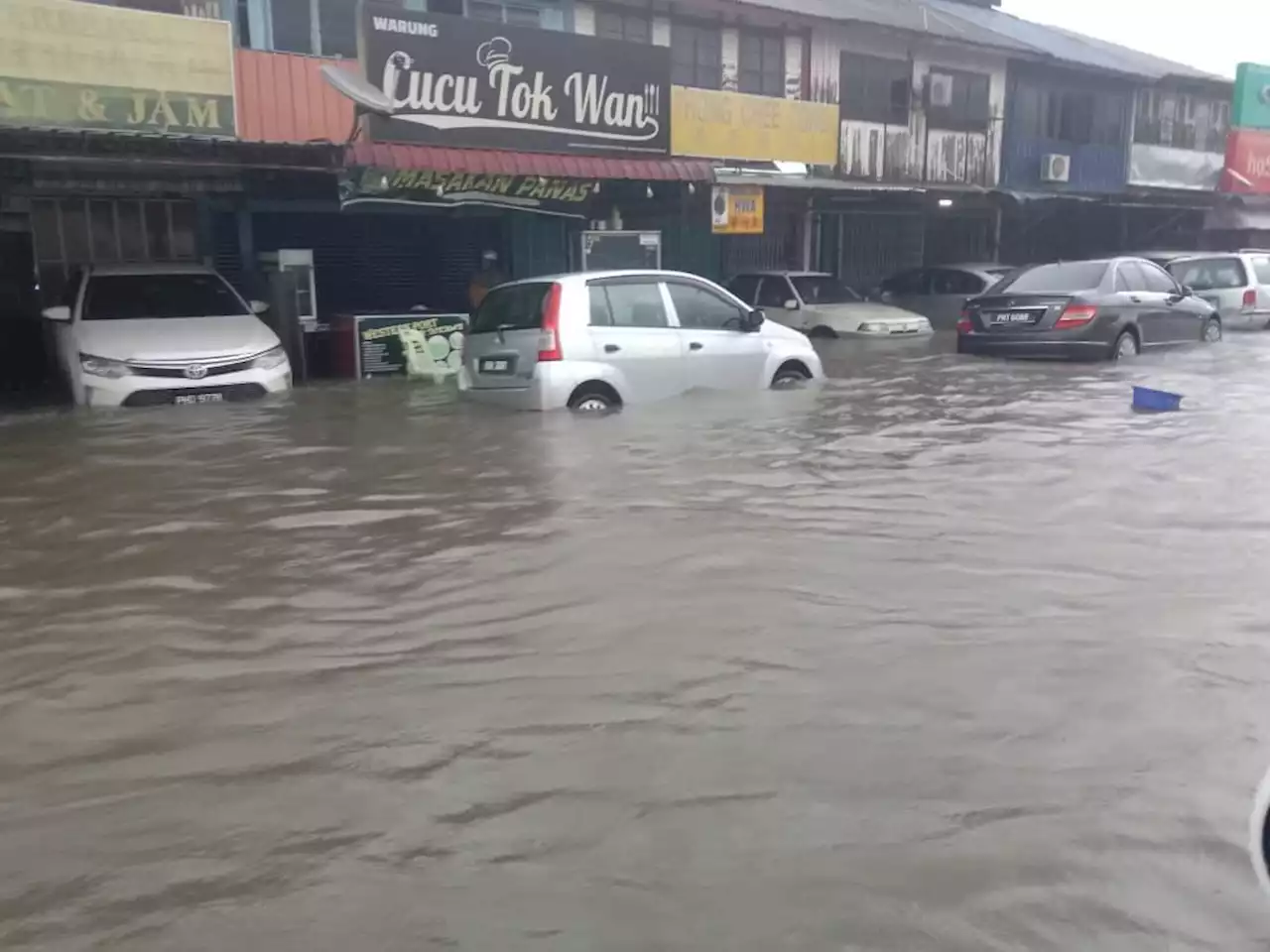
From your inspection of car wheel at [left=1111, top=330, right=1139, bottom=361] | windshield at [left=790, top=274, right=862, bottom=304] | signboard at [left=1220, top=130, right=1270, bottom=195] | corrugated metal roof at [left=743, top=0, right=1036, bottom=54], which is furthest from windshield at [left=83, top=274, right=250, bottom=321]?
signboard at [left=1220, top=130, right=1270, bottom=195]

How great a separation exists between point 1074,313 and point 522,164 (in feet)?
22.4

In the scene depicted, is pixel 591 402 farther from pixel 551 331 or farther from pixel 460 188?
pixel 460 188

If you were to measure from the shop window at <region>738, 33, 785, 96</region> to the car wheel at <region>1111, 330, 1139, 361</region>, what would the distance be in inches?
315

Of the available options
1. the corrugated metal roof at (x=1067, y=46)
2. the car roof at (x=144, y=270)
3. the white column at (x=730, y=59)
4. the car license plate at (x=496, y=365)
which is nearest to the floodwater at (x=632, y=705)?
the car license plate at (x=496, y=365)

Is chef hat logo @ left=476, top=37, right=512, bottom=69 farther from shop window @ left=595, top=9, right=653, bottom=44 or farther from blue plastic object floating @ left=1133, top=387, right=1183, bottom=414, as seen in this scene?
blue plastic object floating @ left=1133, top=387, right=1183, bottom=414

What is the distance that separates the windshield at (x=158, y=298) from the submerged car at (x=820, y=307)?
8873 millimetres

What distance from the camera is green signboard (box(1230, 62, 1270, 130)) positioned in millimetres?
26891

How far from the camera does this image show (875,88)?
70.1ft

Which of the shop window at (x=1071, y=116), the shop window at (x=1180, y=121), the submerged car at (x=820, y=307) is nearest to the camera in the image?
the submerged car at (x=820, y=307)

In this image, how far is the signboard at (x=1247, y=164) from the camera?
2697 centimetres

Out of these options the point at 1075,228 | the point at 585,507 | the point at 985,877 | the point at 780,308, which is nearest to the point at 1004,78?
the point at 1075,228

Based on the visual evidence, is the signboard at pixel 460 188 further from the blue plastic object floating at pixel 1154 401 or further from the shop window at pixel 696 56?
the blue plastic object floating at pixel 1154 401

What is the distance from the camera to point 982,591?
5.49 metres

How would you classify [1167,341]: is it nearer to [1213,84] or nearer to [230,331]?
[230,331]
